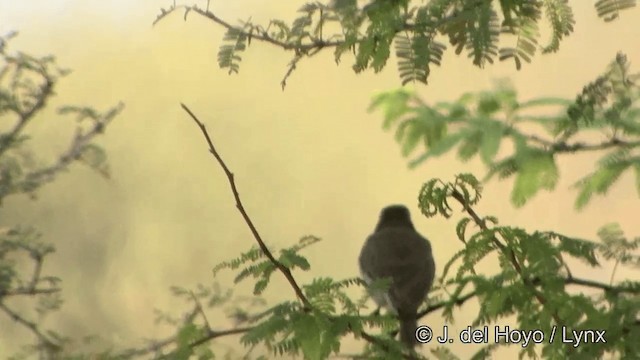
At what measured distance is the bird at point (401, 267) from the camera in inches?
Answer: 45.3

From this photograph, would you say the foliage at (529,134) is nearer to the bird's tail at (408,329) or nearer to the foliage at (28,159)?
the bird's tail at (408,329)

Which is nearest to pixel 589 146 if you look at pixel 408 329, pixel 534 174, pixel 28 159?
pixel 534 174

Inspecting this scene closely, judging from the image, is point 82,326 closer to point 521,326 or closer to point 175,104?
point 175,104

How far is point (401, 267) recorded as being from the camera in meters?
1.26

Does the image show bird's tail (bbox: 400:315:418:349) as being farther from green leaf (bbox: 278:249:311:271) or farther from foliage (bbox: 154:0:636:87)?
foliage (bbox: 154:0:636:87)

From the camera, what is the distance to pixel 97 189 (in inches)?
79.5

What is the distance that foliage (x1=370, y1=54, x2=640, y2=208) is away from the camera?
30.9 inches

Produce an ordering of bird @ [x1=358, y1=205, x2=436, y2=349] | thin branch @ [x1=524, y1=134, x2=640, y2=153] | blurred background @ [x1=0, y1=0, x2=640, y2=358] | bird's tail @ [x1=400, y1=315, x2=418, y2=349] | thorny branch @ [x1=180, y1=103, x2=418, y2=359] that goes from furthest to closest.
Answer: blurred background @ [x1=0, y1=0, x2=640, y2=358] < bird @ [x1=358, y1=205, x2=436, y2=349] < bird's tail @ [x1=400, y1=315, x2=418, y2=349] < thin branch @ [x1=524, y1=134, x2=640, y2=153] < thorny branch @ [x1=180, y1=103, x2=418, y2=359]

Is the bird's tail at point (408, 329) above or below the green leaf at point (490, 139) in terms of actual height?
below

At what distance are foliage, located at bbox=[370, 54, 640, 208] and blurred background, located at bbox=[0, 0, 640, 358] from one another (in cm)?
78

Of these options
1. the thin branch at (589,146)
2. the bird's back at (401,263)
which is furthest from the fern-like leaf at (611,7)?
the bird's back at (401,263)

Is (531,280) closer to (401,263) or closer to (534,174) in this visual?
(534,174)

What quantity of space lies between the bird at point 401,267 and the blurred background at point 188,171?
53 cm

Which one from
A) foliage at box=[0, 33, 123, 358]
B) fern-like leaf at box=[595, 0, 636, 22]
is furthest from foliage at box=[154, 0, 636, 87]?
foliage at box=[0, 33, 123, 358]
